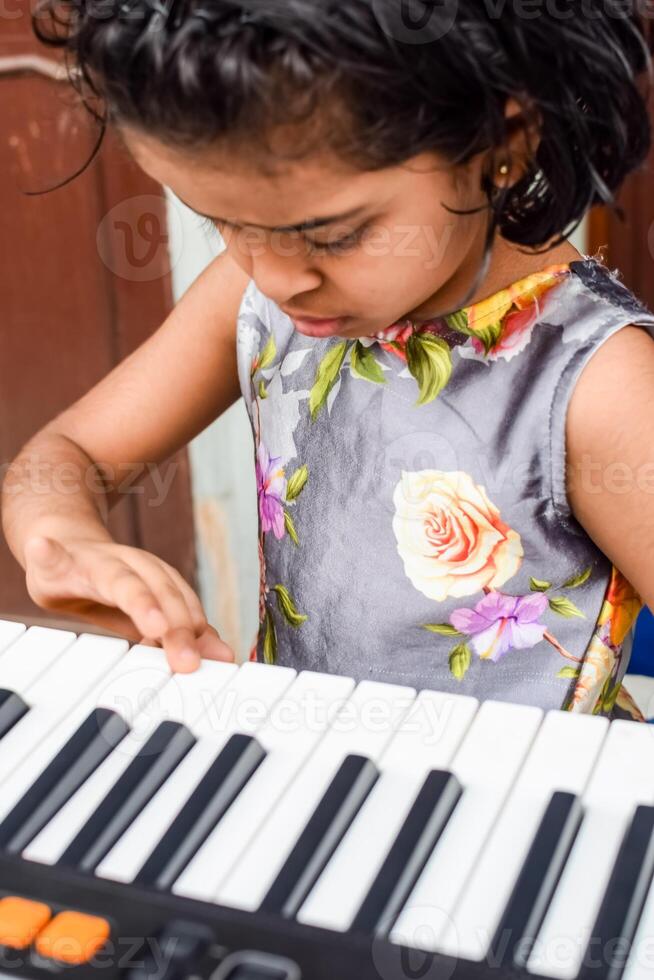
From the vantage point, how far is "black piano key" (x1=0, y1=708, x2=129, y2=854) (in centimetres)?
63

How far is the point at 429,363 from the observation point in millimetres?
995

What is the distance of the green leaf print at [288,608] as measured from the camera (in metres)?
1.10

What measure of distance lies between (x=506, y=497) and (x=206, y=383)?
367 mm

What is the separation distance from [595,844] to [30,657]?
38cm

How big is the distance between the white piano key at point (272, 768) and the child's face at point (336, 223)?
0.79 ft

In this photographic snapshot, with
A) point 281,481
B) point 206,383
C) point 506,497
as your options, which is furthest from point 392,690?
point 206,383

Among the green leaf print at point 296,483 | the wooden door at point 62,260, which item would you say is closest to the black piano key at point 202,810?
the green leaf print at point 296,483

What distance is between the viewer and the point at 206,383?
47.2 inches

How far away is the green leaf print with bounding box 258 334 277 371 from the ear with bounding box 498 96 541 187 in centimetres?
36

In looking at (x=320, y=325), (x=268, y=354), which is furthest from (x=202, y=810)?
(x=268, y=354)

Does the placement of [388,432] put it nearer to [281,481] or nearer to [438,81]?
[281,481]

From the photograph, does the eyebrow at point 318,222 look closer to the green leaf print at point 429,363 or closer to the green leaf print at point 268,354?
the green leaf print at point 429,363

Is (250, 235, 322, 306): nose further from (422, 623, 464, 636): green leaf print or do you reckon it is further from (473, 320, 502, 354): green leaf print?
(422, 623, 464, 636): green leaf print

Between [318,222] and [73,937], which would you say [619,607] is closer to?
[318,222]
